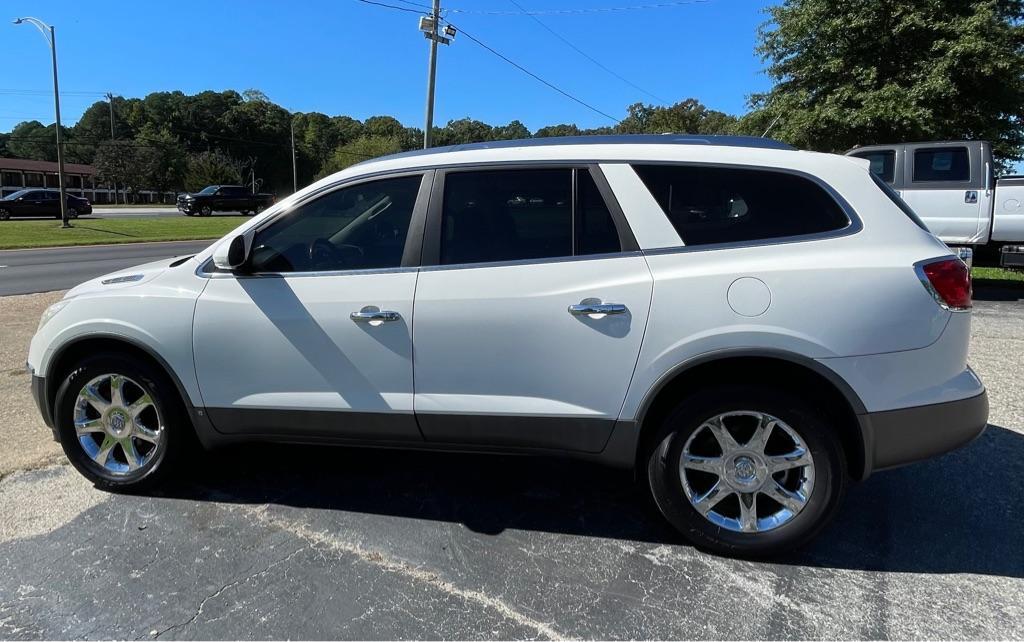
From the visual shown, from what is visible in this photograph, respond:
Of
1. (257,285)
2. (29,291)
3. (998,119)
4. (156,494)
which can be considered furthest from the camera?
(998,119)

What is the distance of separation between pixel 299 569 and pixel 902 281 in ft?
9.17

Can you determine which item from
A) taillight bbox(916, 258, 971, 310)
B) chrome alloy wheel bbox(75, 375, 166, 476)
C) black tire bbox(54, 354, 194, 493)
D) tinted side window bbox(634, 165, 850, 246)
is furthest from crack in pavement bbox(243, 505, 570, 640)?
taillight bbox(916, 258, 971, 310)

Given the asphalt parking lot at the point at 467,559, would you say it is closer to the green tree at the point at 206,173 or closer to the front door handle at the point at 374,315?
the front door handle at the point at 374,315

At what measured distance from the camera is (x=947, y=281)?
107 inches

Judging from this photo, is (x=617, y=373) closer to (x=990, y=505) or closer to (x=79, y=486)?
(x=990, y=505)

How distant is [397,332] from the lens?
3.08 meters

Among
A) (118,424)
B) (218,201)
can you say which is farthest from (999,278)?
(218,201)

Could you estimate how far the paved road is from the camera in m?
11.7

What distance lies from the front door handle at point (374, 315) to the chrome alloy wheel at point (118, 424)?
1.30m

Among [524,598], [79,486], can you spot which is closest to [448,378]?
[524,598]

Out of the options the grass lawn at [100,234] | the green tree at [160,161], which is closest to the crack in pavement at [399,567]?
the grass lawn at [100,234]

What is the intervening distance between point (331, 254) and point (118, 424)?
5.03 feet

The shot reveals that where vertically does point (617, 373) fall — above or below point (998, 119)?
below

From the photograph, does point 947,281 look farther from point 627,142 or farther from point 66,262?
point 66,262
